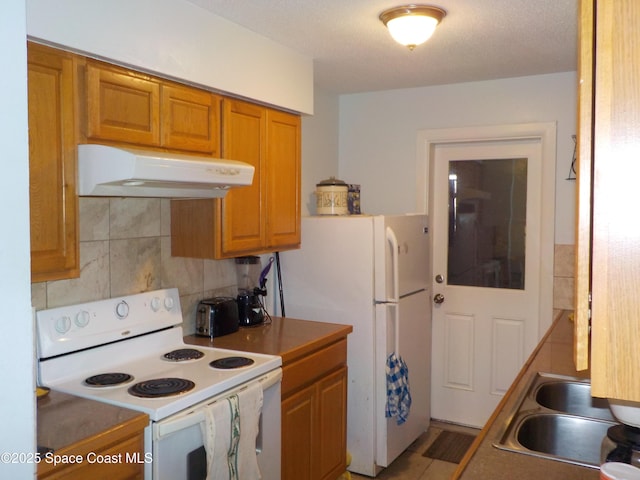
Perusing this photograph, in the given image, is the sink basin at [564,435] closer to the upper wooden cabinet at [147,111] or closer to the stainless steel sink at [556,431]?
the stainless steel sink at [556,431]

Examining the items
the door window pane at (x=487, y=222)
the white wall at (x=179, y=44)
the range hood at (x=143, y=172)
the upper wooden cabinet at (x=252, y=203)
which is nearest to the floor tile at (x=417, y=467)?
the door window pane at (x=487, y=222)

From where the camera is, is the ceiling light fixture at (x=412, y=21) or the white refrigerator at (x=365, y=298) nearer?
the ceiling light fixture at (x=412, y=21)

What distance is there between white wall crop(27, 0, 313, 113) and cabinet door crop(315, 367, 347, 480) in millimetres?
1456

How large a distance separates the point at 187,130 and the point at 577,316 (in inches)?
75.9

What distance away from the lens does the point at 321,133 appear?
398 cm

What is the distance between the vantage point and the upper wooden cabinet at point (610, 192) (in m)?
0.69

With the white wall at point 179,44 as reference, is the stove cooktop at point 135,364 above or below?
below

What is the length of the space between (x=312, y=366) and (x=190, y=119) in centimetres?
128

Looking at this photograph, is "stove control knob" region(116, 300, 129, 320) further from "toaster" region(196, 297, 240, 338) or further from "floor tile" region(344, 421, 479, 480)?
"floor tile" region(344, 421, 479, 480)

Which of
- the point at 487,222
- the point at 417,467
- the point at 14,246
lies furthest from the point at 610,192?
the point at 487,222

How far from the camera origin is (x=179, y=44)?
2.26m

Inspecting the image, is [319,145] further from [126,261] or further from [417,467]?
[417,467]

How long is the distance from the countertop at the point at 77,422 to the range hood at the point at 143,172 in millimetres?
708

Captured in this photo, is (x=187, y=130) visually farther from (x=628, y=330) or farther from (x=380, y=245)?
(x=628, y=330)
